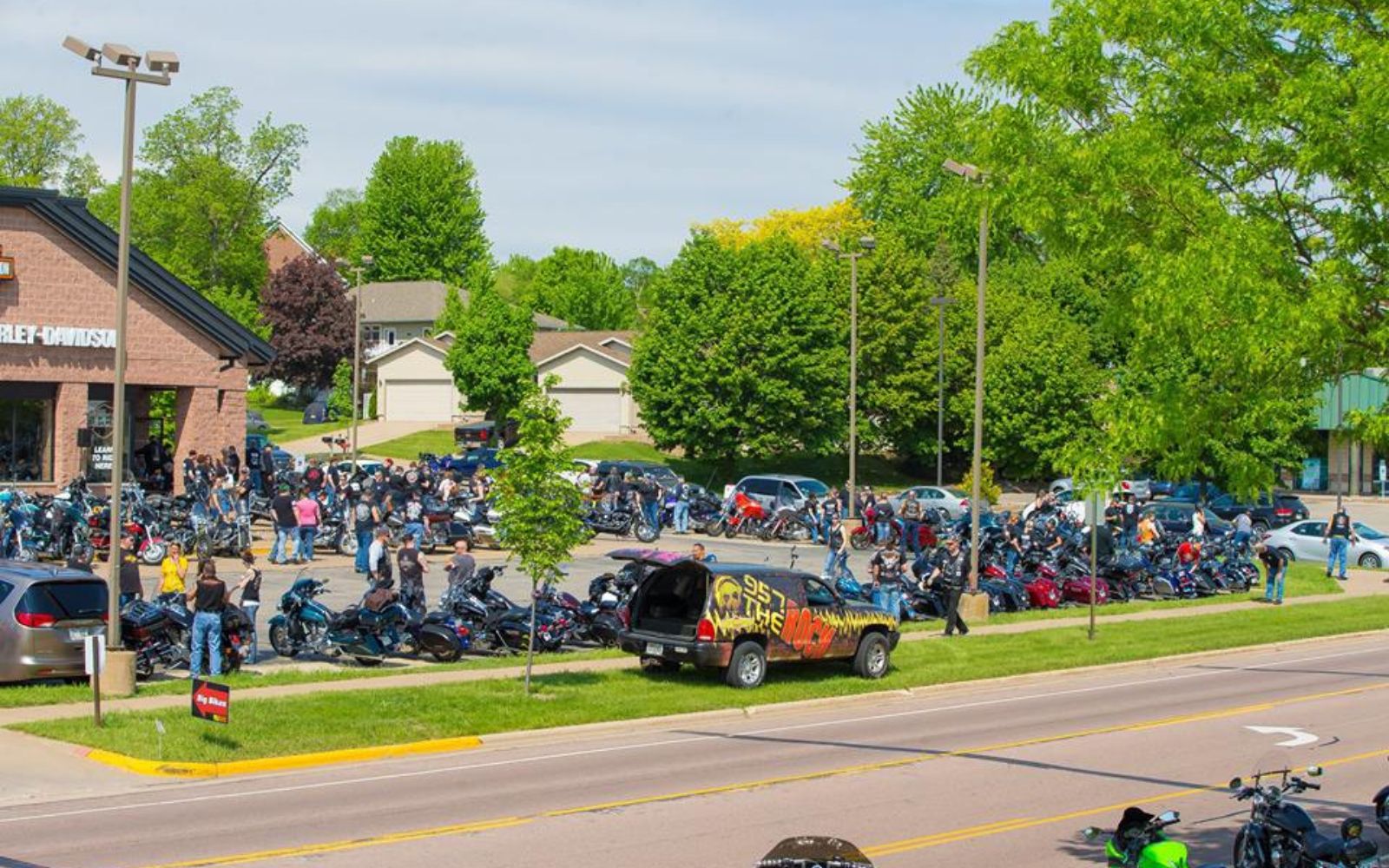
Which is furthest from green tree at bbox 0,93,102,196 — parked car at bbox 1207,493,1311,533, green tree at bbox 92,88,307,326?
parked car at bbox 1207,493,1311,533

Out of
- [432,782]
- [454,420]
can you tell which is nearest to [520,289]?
[454,420]

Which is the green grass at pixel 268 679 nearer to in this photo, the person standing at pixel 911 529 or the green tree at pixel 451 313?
the person standing at pixel 911 529

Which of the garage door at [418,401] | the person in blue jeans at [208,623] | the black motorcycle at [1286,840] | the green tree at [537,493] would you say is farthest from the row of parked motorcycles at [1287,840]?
the garage door at [418,401]

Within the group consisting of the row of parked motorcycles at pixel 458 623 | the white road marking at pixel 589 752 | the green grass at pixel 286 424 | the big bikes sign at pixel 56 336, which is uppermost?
the big bikes sign at pixel 56 336

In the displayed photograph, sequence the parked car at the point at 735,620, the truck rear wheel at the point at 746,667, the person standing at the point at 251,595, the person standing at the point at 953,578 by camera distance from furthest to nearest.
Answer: the person standing at the point at 953,578 < the person standing at the point at 251,595 < the truck rear wheel at the point at 746,667 < the parked car at the point at 735,620

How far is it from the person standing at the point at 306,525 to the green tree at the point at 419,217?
92.7 meters

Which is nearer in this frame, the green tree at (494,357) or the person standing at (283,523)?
the person standing at (283,523)

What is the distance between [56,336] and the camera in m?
42.3

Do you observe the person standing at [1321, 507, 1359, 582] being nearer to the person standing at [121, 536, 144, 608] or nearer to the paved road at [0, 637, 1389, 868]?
the paved road at [0, 637, 1389, 868]

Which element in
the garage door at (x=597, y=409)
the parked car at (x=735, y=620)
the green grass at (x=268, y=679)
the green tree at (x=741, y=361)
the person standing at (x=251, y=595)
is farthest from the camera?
the garage door at (x=597, y=409)

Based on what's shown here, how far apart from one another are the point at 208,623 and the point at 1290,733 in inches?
556

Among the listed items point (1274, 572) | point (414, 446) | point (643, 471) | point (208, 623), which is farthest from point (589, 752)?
point (414, 446)

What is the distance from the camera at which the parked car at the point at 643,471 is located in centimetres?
4841

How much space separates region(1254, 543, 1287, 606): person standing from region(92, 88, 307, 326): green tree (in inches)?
2740
